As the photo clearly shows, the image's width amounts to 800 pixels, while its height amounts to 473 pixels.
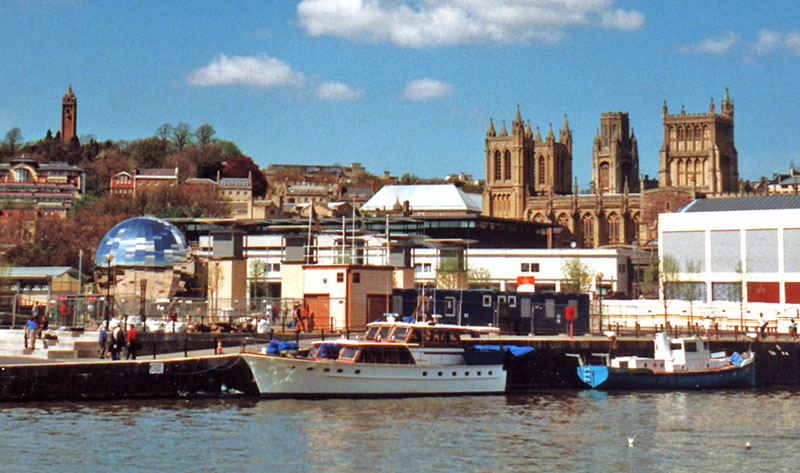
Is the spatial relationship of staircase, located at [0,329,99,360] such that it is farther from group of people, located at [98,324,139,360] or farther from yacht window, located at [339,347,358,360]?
yacht window, located at [339,347,358,360]

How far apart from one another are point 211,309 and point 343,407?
1642cm

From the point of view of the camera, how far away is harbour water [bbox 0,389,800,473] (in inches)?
1380

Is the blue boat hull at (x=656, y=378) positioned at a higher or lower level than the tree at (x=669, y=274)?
lower

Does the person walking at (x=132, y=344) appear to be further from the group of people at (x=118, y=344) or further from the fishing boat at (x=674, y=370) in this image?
the fishing boat at (x=674, y=370)

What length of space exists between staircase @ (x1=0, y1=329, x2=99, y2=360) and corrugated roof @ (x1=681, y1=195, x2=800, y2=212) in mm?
78590

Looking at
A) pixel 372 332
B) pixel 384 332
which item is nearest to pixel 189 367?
pixel 372 332

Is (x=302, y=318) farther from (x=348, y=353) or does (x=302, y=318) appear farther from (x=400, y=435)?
(x=400, y=435)

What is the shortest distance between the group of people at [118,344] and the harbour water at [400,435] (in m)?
3.32

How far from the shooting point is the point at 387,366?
49500 mm

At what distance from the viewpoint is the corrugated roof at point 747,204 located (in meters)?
113

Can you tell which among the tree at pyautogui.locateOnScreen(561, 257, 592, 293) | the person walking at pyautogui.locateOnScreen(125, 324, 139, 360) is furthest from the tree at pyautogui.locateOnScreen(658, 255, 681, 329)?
the person walking at pyautogui.locateOnScreen(125, 324, 139, 360)

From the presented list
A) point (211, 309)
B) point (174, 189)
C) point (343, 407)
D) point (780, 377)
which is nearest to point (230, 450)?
point (343, 407)

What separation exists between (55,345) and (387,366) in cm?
1792

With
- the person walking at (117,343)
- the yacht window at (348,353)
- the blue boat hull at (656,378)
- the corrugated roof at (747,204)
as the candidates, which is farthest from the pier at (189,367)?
the corrugated roof at (747,204)
